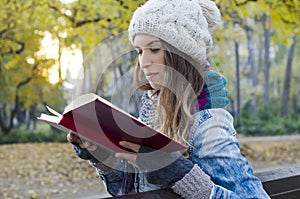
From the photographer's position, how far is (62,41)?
8734mm

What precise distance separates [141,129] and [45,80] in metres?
12.2

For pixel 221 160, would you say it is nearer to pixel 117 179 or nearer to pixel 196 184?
pixel 196 184

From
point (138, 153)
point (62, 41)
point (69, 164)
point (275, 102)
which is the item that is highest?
point (138, 153)

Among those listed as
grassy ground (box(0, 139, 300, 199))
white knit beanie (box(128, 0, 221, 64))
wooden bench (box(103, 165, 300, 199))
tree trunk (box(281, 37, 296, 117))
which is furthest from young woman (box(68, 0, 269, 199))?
tree trunk (box(281, 37, 296, 117))

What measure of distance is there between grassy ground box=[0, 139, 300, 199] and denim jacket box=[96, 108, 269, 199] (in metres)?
4.08

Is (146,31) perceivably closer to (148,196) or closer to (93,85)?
(93,85)

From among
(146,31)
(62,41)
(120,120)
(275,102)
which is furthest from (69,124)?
(275,102)

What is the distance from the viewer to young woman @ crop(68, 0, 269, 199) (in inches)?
35.2

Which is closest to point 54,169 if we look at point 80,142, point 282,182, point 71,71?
point 71,71

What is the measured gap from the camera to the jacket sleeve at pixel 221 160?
0.92m

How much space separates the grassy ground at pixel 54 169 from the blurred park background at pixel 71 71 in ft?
0.05

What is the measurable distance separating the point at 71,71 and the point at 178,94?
1042mm

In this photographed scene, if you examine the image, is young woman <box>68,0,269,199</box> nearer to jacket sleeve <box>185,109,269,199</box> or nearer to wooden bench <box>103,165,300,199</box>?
jacket sleeve <box>185,109,269,199</box>

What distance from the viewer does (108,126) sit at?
0.80 meters
